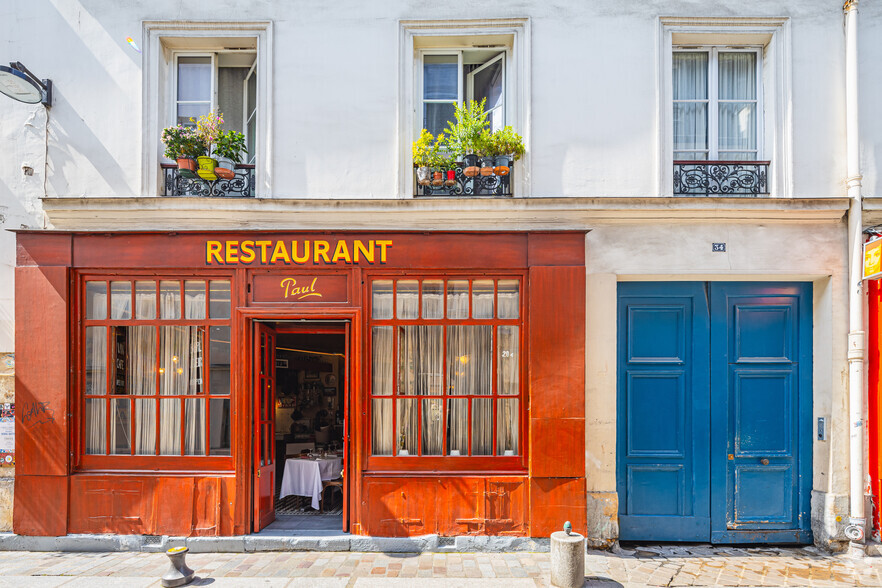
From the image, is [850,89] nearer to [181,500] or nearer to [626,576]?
[626,576]

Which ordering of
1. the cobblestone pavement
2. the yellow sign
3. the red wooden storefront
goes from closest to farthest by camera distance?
the cobblestone pavement
the yellow sign
the red wooden storefront

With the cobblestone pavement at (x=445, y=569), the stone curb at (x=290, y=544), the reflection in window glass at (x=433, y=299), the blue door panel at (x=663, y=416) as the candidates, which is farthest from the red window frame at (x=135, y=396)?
the blue door panel at (x=663, y=416)

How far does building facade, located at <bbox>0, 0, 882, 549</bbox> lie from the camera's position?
20.6 feet

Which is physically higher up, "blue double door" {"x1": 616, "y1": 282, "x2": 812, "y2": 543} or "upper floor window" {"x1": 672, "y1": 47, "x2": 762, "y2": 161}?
"upper floor window" {"x1": 672, "y1": 47, "x2": 762, "y2": 161}

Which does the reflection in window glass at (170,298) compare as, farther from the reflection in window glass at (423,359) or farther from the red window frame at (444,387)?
the reflection in window glass at (423,359)

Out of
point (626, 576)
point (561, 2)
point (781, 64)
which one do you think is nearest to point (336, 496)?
point (626, 576)

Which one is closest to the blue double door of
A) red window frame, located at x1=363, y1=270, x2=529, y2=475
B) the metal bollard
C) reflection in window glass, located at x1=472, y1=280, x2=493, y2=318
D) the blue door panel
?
the blue door panel

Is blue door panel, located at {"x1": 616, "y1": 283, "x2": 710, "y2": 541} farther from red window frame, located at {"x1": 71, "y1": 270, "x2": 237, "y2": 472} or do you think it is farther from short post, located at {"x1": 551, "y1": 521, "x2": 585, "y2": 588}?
red window frame, located at {"x1": 71, "y1": 270, "x2": 237, "y2": 472}

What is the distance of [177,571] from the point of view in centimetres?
532

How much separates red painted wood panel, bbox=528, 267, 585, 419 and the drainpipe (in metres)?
2.93

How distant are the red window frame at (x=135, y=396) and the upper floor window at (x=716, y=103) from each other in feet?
18.3

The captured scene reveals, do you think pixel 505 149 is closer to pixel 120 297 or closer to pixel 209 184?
pixel 209 184

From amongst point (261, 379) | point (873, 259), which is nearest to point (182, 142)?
point (261, 379)

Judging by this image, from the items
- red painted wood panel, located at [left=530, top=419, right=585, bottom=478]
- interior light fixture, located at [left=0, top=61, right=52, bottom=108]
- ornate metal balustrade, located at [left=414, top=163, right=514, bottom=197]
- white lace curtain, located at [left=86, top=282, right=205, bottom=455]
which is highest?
interior light fixture, located at [left=0, top=61, right=52, bottom=108]
